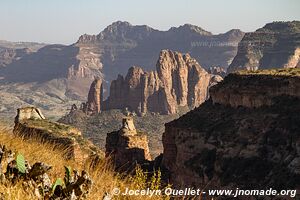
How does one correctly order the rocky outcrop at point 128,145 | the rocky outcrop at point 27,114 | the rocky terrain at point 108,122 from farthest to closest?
1. the rocky terrain at point 108,122
2. the rocky outcrop at point 128,145
3. the rocky outcrop at point 27,114

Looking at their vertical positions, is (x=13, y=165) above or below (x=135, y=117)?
above

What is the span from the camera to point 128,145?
6894cm

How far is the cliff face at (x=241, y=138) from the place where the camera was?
47.8 metres

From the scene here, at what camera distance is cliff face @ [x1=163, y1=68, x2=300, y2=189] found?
4781 centimetres

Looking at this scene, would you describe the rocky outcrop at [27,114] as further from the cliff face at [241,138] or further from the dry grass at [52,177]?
the dry grass at [52,177]

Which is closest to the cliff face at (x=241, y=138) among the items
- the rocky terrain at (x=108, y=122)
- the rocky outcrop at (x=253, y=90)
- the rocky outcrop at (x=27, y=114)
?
the rocky outcrop at (x=253, y=90)

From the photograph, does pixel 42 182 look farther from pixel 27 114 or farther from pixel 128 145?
pixel 128 145

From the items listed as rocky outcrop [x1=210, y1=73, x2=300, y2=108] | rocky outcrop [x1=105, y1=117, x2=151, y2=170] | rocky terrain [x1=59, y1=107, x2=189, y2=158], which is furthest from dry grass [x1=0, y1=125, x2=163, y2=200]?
rocky terrain [x1=59, y1=107, x2=189, y2=158]

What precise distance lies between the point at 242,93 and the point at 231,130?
23.2ft

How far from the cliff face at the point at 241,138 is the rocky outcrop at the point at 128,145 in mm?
5584

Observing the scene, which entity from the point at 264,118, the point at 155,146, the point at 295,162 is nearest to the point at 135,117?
the point at 155,146

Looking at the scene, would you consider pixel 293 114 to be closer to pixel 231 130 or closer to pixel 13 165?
pixel 231 130

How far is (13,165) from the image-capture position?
28.5 ft

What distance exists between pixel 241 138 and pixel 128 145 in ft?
65.7
